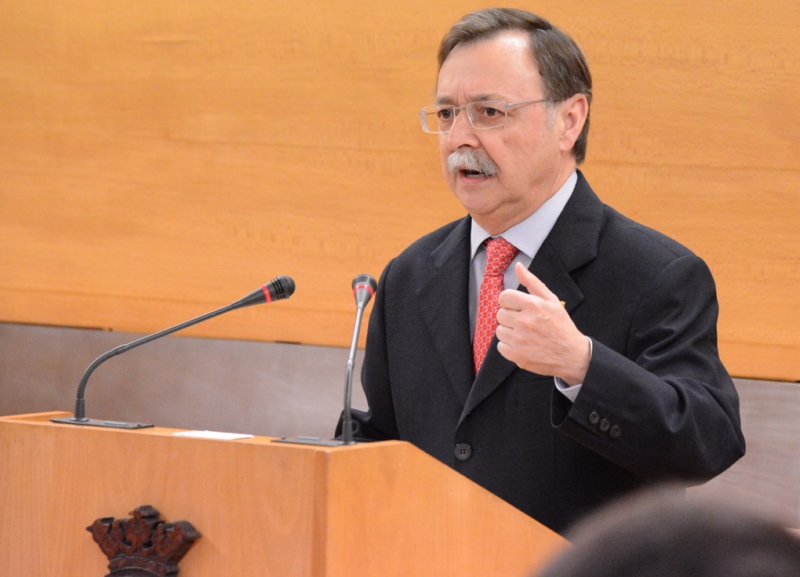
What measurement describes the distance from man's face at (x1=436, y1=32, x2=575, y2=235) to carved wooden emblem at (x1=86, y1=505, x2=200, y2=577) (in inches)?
41.0

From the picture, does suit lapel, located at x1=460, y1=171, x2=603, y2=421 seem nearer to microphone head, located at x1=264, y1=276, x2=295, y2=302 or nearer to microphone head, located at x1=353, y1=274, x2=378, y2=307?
microphone head, located at x1=353, y1=274, x2=378, y2=307

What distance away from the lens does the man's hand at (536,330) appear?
5.28ft

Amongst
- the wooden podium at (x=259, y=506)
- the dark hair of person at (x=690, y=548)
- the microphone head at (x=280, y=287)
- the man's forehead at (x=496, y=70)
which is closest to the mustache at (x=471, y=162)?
the man's forehead at (x=496, y=70)

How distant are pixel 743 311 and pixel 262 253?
5.40 feet

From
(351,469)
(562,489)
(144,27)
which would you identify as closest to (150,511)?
(351,469)

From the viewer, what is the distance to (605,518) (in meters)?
0.55

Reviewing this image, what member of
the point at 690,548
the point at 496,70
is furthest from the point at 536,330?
the point at 690,548

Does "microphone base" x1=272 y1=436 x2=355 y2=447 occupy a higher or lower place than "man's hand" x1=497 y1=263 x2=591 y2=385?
lower

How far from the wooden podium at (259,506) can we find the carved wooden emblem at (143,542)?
0.06 ft

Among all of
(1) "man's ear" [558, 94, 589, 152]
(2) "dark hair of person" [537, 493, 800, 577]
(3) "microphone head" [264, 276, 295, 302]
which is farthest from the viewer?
(1) "man's ear" [558, 94, 589, 152]

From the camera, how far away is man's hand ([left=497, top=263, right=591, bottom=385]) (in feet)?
5.28

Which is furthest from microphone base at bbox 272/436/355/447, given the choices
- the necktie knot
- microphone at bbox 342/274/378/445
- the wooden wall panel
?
the wooden wall panel

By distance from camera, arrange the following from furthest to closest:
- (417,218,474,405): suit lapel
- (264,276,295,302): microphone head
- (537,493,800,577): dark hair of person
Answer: (417,218,474,405): suit lapel < (264,276,295,302): microphone head < (537,493,800,577): dark hair of person

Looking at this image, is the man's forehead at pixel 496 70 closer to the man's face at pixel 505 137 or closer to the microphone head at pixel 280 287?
the man's face at pixel 505 137
